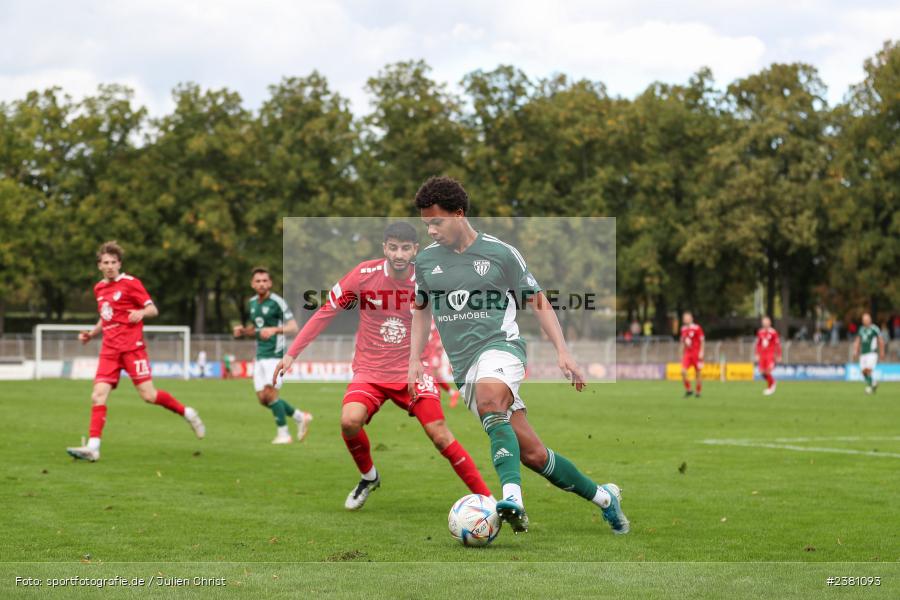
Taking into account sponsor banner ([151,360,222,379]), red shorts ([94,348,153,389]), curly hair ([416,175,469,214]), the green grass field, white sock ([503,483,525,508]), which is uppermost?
curly hair ([416,175,469,214])

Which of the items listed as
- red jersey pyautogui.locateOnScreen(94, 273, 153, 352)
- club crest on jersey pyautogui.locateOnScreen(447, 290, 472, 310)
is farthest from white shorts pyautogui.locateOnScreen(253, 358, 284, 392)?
club crest on jersey pyautogui.locateOnScreen(447, 290, 472, 310)

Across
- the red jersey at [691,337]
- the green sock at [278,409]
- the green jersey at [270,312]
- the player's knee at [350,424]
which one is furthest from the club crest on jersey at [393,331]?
the red jersey at [691,337]

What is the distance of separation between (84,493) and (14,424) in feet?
32.6

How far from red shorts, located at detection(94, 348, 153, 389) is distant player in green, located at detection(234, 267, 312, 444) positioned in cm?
134

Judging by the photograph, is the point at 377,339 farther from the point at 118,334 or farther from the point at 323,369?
the point at 323,369

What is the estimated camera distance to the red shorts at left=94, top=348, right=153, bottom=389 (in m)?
14.1

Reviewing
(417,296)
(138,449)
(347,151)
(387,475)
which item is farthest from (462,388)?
(347,151)

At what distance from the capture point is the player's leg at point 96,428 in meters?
13.5

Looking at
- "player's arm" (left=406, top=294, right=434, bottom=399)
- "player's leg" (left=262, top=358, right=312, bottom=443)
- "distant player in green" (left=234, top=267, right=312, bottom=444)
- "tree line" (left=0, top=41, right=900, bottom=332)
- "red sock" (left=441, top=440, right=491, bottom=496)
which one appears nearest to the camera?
"player's arm" (left=406, top=294, right=434, bottom=399)

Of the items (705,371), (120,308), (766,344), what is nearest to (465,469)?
(120,308)

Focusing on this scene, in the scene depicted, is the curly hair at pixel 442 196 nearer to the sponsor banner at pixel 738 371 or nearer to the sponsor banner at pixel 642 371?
the sponsor banner at pixel 642 371

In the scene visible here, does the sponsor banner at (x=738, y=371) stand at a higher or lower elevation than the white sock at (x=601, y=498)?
lower

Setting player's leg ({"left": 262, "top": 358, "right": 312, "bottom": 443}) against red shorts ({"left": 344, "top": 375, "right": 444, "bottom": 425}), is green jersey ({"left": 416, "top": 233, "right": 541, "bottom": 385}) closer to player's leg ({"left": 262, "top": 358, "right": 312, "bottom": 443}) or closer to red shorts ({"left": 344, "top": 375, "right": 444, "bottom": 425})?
red shorts ({"left": 344, "top": 375, "right": 444, "bottom": 425})

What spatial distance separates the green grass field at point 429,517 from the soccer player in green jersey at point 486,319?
2.06ft
